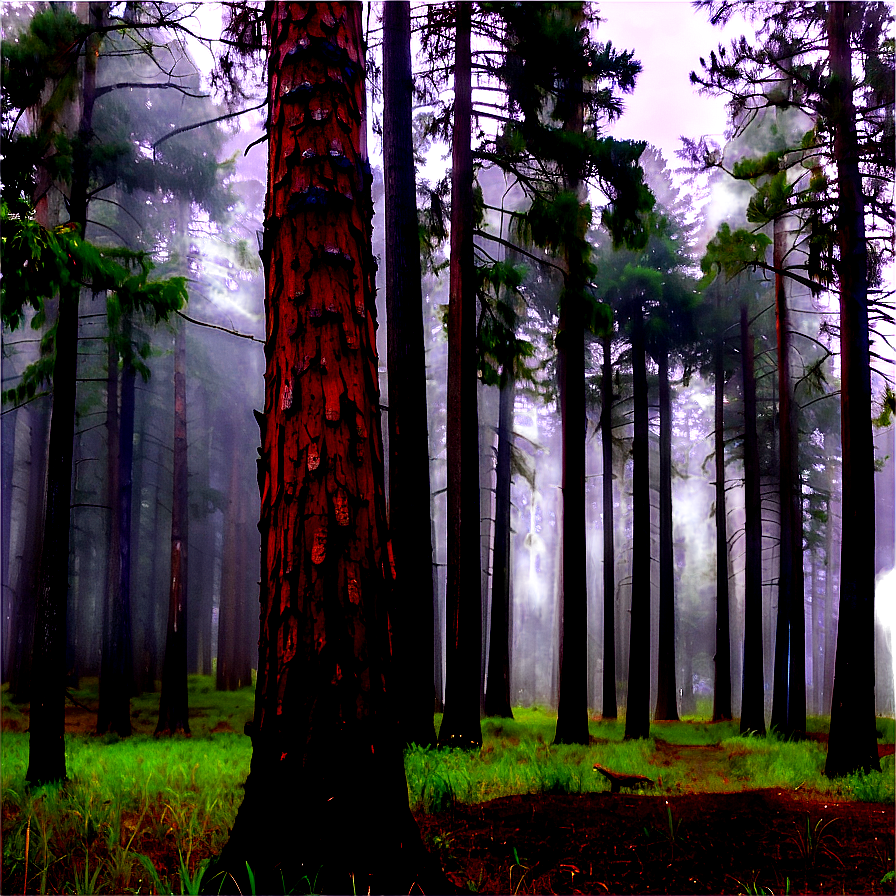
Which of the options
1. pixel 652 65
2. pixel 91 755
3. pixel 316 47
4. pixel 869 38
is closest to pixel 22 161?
pixel 316 47

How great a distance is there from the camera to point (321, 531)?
2.84 m

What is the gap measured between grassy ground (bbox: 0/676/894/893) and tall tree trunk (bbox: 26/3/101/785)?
35 centimetres

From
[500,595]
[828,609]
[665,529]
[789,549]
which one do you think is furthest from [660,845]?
[828,609]

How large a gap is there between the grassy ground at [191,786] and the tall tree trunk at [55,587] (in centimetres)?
35

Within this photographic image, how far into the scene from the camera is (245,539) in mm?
26359

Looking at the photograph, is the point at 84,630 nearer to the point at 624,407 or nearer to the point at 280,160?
the point at 624,407

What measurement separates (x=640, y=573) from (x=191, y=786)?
10.9 m

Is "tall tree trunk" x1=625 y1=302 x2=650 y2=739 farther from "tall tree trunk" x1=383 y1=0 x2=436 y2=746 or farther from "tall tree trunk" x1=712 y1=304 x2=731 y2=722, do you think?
"tall tree trunk" x1=383 y1=0 x2=436 y2=746

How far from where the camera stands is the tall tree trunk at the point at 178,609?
13.6 meters

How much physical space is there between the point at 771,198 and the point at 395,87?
4.91m

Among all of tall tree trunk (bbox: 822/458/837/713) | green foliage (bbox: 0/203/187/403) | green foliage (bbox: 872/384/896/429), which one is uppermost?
green foliage (bbox: 0/203/187/403)

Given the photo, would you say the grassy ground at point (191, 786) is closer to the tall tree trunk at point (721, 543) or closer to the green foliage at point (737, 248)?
the tall tree trunk at point (721, 543)

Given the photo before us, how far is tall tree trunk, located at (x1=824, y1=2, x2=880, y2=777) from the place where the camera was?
7.49m

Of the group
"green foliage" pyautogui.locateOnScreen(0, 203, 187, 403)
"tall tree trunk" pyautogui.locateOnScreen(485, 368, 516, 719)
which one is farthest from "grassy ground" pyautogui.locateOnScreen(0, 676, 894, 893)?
"green foliage" pyautogui.locateOnScreen(0, 203, 187, 403)
